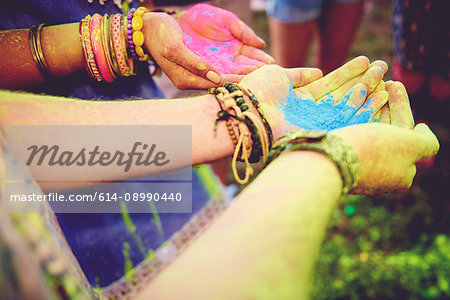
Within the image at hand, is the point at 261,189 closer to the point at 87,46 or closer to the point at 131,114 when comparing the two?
the point at 131,114

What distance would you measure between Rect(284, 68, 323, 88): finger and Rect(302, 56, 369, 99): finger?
0.02 metres

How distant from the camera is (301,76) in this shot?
3.74 feet

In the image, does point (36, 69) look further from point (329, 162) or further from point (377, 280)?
point (377, 280)

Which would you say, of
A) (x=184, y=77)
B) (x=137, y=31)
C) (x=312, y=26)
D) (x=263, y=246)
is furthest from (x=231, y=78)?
(x=312, y=26)

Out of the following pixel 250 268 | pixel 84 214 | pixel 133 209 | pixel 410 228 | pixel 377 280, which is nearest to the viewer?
pixel 250 268

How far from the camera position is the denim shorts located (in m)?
2.23

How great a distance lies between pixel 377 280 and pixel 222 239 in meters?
1.59

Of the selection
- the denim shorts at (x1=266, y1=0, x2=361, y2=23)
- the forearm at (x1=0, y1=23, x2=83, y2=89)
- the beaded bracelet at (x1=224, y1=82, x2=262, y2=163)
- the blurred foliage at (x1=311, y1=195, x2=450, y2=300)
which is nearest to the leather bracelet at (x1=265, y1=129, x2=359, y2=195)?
the beaded bracelet at (x1=224, y1=82, x2=262, y2=163)

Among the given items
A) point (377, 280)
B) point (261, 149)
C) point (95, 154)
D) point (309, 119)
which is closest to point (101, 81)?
point (95, 154)

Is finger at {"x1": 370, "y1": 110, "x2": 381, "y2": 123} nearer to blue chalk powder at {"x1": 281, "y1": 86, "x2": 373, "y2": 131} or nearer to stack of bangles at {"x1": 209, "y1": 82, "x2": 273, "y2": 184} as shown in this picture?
blue chalk powder at {"x1": 281, "y1": 86, "x2": 373, "y2": 131}

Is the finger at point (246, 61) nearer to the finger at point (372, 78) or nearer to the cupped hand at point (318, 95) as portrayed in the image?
the cupped hand at point (318, 95)

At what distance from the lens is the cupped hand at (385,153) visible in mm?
727

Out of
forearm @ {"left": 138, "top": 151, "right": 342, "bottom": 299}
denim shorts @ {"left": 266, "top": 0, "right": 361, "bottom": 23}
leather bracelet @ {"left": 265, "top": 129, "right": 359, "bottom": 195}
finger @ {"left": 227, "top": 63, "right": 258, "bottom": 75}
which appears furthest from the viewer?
denim shorts @ {"left": 266, "top": 0, "right": 361, "bottom": 23}

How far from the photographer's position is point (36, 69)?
3.18ft
